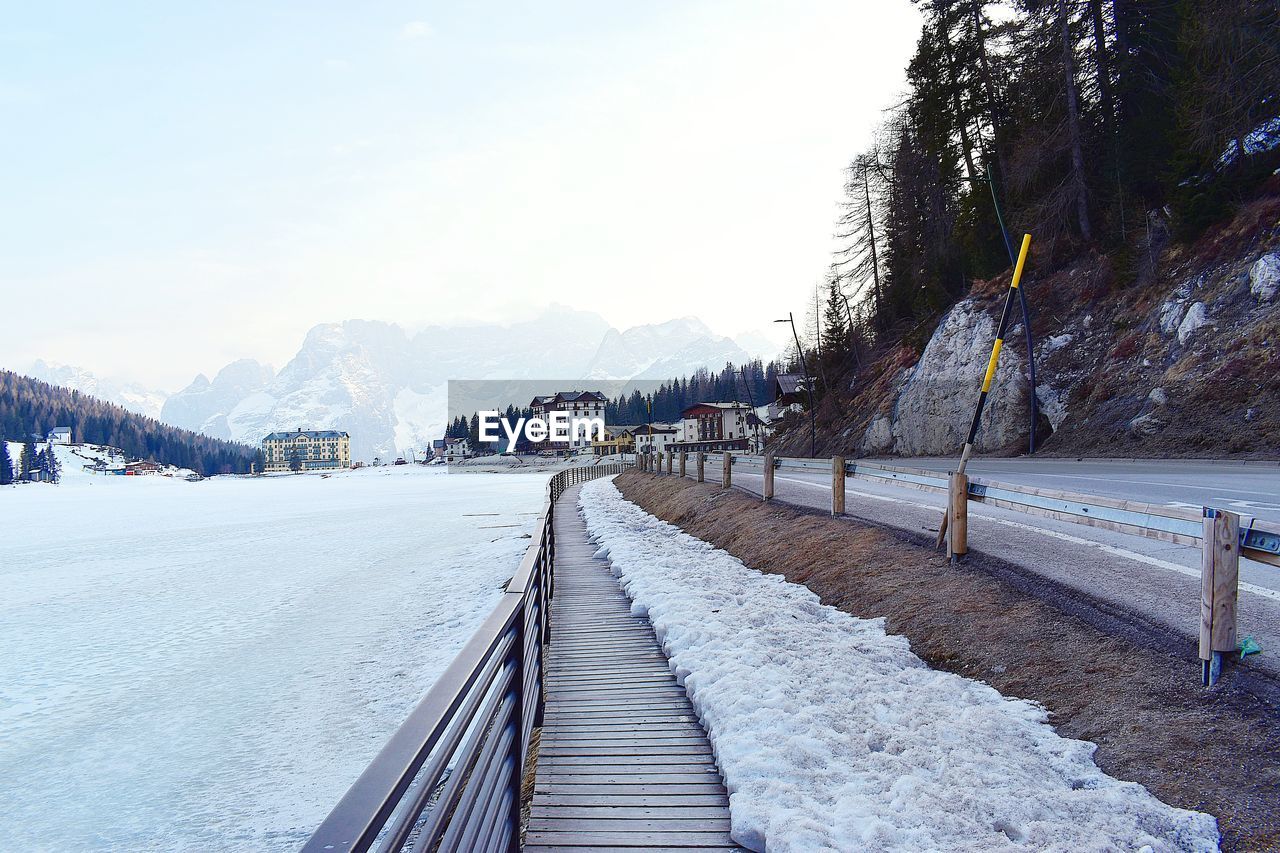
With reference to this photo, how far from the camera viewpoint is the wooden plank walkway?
3.83 meters

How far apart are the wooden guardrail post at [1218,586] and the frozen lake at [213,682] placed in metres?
6.05

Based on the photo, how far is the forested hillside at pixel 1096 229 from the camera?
19.9 meters

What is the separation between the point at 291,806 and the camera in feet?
19.0

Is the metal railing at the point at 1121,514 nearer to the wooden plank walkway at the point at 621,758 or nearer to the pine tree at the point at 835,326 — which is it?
the wooden plank walkway at the point at 621,758

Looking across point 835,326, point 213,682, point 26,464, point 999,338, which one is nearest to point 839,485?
point 999,338

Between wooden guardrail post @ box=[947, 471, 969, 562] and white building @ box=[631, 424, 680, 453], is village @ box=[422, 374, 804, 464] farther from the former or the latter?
wooden guardrail post @ box=[947, 471, 969, 562]

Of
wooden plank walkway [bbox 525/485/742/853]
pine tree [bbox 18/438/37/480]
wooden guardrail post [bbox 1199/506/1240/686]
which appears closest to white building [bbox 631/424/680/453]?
wooden plank walkway [bbox 525/485/742/853]

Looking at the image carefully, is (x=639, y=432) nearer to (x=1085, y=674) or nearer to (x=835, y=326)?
(x=835, y=326)

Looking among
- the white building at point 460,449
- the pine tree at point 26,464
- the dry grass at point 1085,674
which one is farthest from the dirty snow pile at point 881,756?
the pine tree at point 26,464

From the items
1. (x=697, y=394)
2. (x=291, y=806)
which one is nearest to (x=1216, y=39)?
(x=291, y=806)

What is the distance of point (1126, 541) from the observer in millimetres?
8164

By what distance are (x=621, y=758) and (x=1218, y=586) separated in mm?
3612

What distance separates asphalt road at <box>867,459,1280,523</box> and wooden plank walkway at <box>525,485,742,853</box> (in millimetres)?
5037

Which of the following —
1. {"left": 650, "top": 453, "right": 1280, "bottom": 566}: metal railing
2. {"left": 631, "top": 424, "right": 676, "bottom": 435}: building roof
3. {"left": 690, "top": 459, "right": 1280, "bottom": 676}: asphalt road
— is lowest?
{"left": 690, "top": 459, "right": 1280, "bottom": 676}: asphalt road
